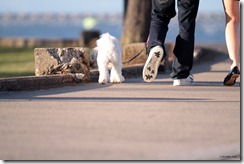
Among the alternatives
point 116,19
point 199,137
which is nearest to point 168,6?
point 199,137

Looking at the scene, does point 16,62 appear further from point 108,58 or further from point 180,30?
point 180,30

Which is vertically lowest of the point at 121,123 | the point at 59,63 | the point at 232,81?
the point at 121,123

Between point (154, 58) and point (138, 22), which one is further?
point (138, 22)

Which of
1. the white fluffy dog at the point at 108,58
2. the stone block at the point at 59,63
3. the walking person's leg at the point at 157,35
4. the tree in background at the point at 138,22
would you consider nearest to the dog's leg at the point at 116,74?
the white fluffy dog at the point at 108,58

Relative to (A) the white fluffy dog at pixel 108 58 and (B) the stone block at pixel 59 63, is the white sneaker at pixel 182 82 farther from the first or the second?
(B) the stone block at pixel 59 63

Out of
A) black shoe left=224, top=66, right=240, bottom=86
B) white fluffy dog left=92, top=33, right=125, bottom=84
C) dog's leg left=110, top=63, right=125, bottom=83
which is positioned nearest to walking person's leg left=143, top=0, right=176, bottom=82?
white fluffy dog left=92, top=33, right=125, bottom=84

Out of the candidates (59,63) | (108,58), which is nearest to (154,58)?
(108,58)

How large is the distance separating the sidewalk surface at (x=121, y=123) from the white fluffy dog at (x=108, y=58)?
53cm

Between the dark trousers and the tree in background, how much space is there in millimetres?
8095

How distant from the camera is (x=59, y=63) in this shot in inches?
453

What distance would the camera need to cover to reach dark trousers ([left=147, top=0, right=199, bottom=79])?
409 inches

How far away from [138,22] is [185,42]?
27.8 ft

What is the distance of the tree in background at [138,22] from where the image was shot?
1880 centimetres

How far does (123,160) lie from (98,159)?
19 centimetres
